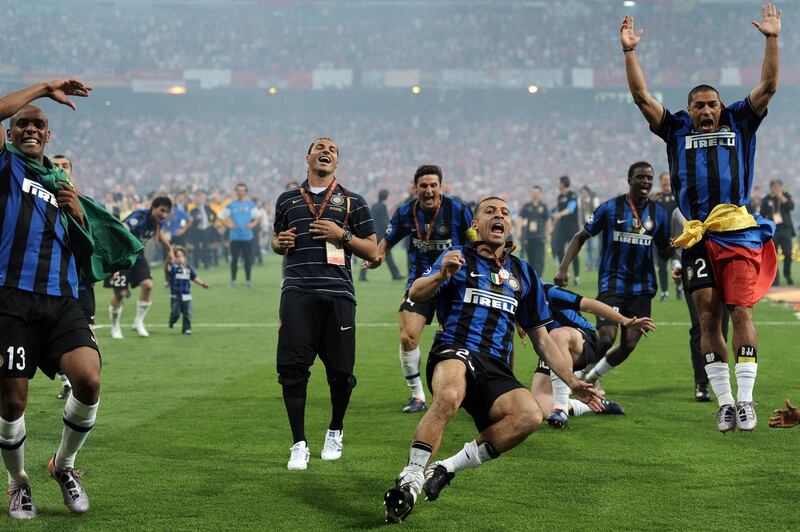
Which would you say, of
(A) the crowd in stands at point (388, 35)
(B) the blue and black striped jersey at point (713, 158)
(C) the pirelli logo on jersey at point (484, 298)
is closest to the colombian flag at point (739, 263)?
(B) the blue and black striped jersey at point (713, 158)

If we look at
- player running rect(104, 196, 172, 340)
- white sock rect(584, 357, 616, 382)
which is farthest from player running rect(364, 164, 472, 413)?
player running rect(104, 196, 172, 340)

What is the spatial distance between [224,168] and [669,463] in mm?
52290

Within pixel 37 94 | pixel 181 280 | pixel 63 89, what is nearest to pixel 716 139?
pixel 63 89

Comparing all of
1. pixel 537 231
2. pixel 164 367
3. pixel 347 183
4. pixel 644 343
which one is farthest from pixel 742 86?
pixel 164 367

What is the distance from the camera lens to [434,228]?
9.32 m

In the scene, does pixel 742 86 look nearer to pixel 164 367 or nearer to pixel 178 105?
pixel 178 105

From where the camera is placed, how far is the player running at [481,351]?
5.68 m

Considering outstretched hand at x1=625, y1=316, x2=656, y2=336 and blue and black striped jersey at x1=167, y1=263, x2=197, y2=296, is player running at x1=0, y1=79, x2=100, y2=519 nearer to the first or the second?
outstretched hand at x1=625, y1=316, x2=656, y2=336

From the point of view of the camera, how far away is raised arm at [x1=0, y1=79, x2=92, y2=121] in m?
4.94

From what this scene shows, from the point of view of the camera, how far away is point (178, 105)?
6144 centimetres

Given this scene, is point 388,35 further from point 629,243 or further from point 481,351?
point 481,351

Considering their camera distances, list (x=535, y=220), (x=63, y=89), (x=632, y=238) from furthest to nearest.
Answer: (x=535, y=220) < (x=632, y=238) < (x=63, y=89)

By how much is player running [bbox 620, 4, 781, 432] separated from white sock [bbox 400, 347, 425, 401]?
9.95ft

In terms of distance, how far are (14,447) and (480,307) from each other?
267 centimetres
